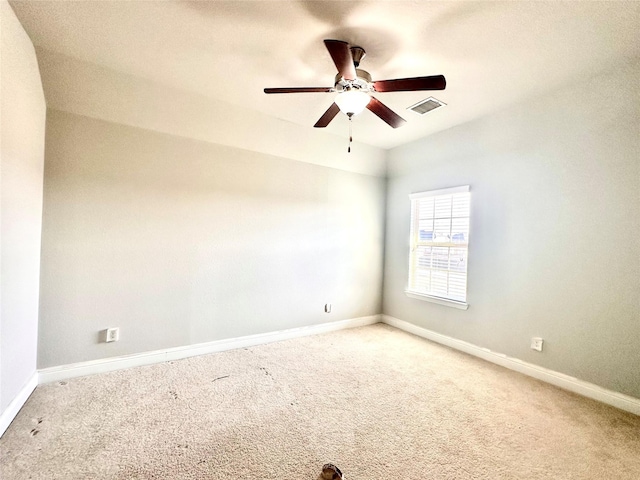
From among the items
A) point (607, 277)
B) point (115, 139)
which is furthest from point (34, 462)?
point (607, 277)

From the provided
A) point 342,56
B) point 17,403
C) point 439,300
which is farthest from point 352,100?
point 17,403

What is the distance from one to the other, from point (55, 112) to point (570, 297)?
4.74m

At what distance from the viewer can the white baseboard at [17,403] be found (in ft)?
5.56

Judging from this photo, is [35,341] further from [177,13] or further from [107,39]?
[177,13]

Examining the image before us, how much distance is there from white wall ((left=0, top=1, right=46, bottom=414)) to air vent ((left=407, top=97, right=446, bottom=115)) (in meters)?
3.19

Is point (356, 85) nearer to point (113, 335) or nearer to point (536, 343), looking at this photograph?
point (536, 343)

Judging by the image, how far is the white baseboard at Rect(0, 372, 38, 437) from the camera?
1694 mm

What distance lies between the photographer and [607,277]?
223 centimetres

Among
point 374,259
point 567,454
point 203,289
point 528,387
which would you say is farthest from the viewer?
point 374,259

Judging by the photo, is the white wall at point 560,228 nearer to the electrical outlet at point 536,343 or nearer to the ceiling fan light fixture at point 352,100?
the electrical outlet at point 536,343

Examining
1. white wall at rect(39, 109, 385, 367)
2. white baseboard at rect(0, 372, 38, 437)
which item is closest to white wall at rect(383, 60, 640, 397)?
white wall at rect(39, 109, 385, 367)

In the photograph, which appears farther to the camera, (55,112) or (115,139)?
(115,139)

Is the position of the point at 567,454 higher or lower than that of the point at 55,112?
lower

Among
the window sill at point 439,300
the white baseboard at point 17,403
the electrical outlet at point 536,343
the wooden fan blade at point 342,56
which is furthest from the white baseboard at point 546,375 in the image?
the white baseboard at point 17,403
